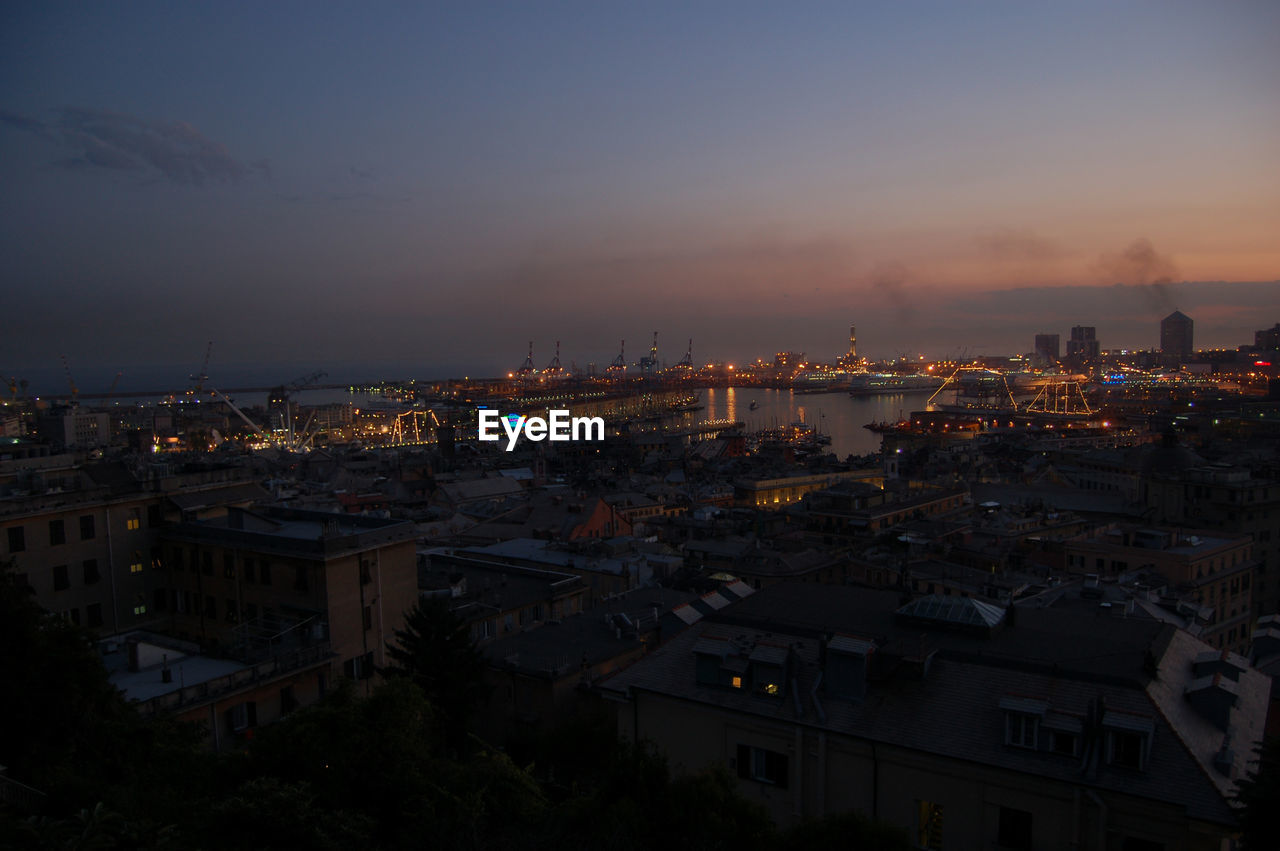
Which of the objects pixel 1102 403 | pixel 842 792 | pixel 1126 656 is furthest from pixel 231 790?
pixel 1102 403

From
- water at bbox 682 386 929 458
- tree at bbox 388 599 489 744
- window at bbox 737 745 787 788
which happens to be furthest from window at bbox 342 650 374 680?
water at bbox 682 386 929 458

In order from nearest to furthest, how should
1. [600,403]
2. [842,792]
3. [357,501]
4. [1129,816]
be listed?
[1129,816] < [842,792] < [357,501] < [600,403]

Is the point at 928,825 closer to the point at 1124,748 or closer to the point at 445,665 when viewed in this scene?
the point at 1124,748

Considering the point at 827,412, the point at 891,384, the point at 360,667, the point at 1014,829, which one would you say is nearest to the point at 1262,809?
the point at 1014,829

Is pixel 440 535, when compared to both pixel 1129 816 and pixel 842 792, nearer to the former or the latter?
pixel 842 792

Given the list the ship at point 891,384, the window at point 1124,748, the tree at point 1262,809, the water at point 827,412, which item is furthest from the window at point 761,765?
the ship at point 891,384

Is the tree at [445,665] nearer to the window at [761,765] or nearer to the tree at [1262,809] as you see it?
the window at [761,765]
